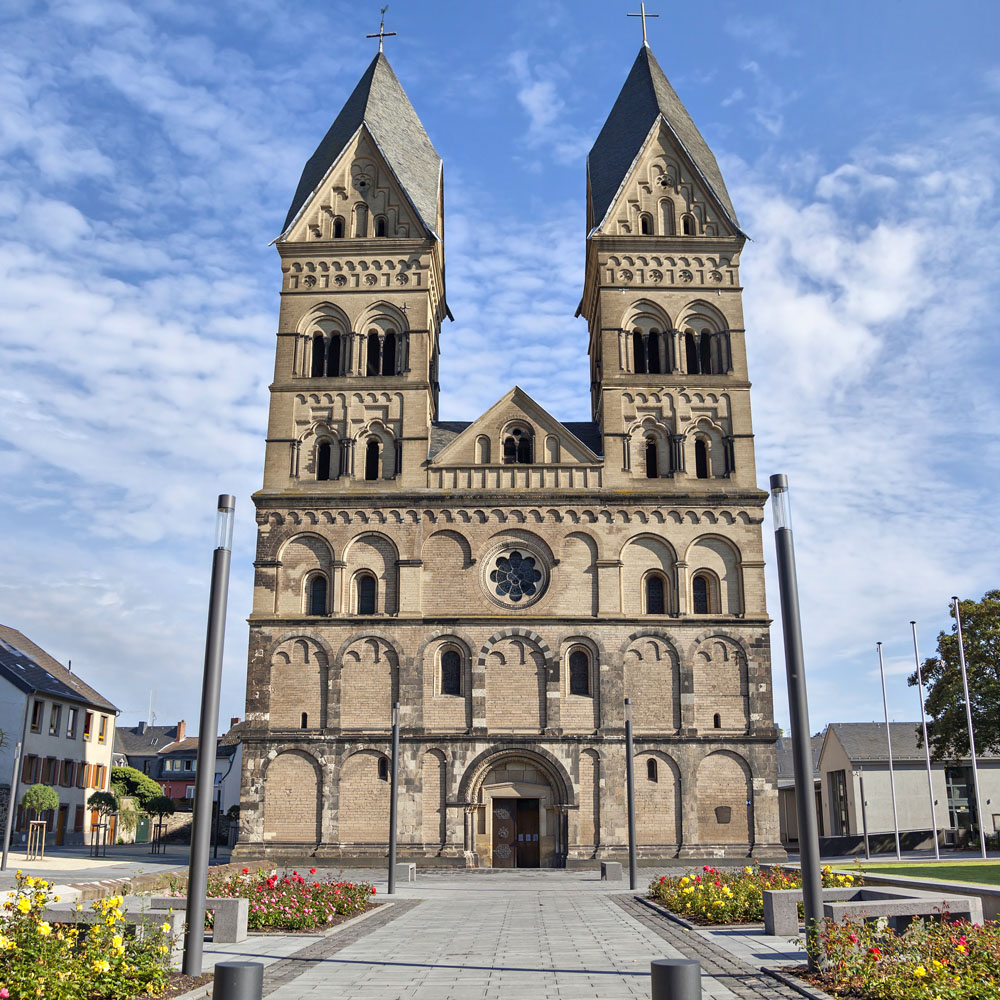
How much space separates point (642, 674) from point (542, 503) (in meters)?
7.41

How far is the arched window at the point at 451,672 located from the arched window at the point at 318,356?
1275 cm

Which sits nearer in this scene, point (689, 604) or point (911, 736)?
point (689, 604)

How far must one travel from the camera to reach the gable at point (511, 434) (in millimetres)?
41000

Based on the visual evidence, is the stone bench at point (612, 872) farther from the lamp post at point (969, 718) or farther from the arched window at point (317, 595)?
the lamp post at point (969, 718)

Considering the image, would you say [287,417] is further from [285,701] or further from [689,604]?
[689,604]

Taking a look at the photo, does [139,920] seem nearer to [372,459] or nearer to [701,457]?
[372,459]

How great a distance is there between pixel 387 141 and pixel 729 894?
36.9 metres

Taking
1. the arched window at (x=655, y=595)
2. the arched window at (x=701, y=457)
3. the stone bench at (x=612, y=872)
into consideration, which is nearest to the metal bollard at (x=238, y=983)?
the stone bench at (x=612, y=872)

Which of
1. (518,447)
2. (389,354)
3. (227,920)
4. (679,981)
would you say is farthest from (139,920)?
(389,354)

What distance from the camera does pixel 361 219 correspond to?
4441 centimetres

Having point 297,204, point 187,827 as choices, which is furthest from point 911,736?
point 297,204

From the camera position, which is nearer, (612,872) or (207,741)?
(207,741)

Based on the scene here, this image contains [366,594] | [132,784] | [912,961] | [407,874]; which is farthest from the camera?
[132,784]

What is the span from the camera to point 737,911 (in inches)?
738
